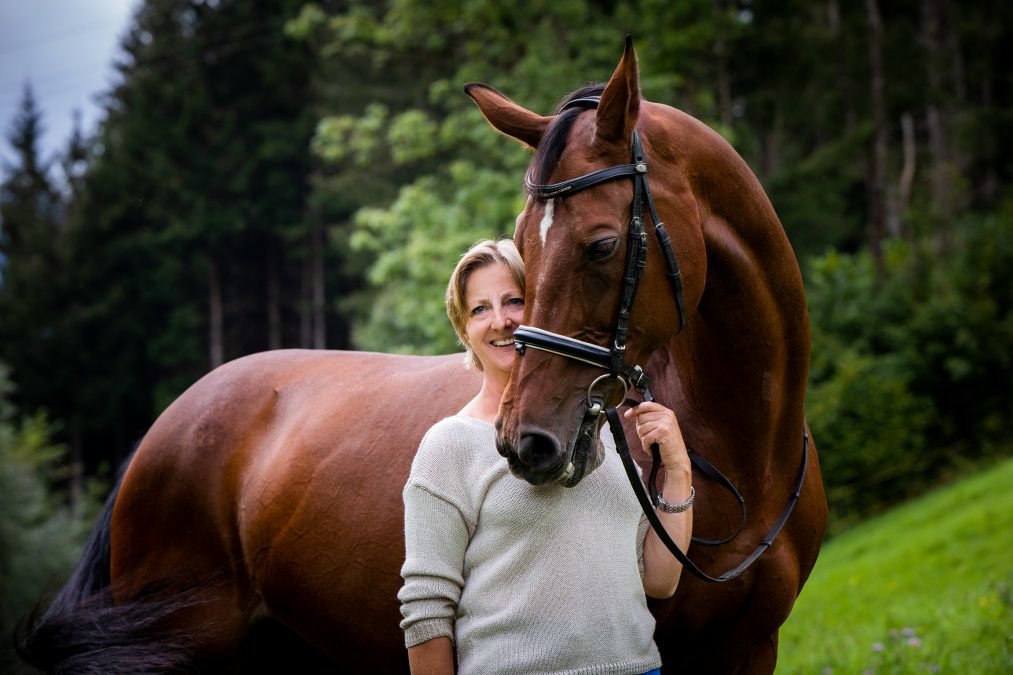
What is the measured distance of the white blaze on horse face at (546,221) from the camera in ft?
7.50

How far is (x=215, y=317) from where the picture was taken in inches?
1447

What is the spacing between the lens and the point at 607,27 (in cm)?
1650

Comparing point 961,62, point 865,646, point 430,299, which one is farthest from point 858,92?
point 865,646

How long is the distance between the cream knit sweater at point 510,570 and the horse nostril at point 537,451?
0.16 metres

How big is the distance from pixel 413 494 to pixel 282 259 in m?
37.7

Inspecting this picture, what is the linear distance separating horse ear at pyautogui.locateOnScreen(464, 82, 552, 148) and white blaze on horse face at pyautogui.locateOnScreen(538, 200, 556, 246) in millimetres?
276

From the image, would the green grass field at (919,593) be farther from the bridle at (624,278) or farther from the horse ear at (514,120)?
the horse ear at (514,120)

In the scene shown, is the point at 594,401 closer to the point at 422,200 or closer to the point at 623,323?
the point at 623,323

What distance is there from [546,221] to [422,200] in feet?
45.3

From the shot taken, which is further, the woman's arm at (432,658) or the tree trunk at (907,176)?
the tree trunk at (907,176)

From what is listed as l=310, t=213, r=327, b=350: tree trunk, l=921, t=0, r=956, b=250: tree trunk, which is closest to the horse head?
l=921, t=0, r=956, b=250: tree trunk

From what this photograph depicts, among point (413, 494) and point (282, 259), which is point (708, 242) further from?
point (282, 259)

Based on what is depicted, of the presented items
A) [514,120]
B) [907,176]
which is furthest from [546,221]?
[907,176]

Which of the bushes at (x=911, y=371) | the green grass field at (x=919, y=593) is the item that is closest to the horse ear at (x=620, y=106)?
the green grass field at (x=919, y=593)
